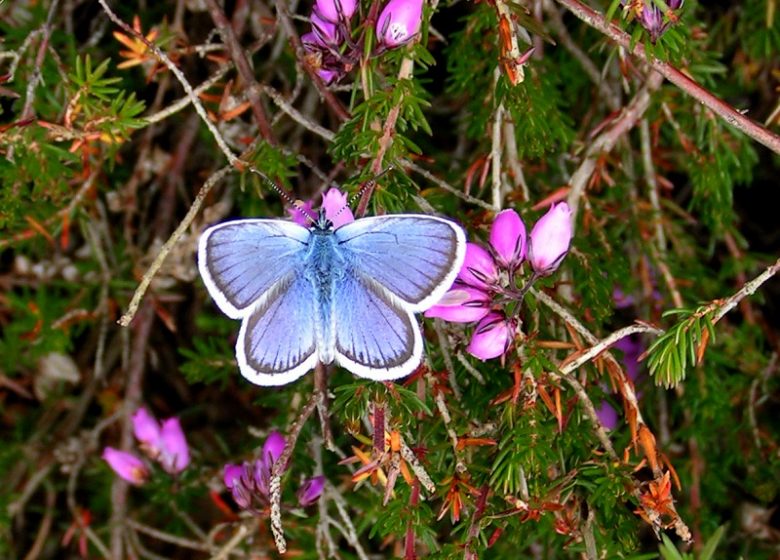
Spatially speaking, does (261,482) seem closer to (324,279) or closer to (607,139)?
(324,279)

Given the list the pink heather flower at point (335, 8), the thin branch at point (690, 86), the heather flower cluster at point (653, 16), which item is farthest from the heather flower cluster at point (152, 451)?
the heather flower cluster at point (653, 16)

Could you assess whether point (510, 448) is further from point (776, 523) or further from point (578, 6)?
point (776, 523)

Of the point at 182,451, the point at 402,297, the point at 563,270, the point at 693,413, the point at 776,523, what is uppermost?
the point at 402,297

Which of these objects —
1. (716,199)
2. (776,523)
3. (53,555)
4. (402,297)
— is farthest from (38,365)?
(776,523)

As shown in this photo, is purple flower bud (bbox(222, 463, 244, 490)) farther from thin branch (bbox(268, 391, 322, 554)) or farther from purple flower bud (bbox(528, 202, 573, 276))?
purple flower bud (bbox(528, 202, 573, 276))

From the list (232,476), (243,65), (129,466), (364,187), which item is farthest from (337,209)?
(129,466)

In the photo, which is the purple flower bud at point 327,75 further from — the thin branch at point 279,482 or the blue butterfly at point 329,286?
the thin branch at point 279,482
